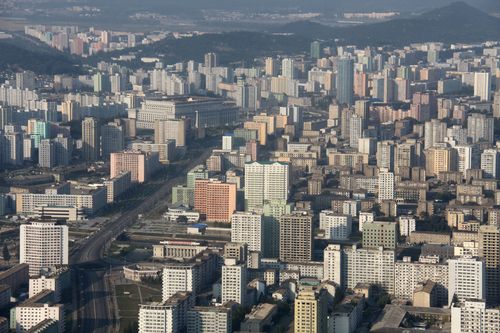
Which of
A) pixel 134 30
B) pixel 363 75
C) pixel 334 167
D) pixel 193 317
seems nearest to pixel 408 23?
pixel 134 30

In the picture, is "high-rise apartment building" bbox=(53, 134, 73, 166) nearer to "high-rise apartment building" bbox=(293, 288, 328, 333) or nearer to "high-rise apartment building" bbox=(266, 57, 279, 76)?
"high-rise apartment building" bbox=(293, 288, 328, 333)

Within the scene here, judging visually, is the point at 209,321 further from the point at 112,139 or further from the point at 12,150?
the point at 112,139

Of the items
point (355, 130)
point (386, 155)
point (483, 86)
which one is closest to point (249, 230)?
point (386, 155)

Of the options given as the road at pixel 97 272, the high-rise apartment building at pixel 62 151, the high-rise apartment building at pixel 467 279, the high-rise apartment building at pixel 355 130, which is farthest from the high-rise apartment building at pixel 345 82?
the high-rise apartment building at pixel 467 279

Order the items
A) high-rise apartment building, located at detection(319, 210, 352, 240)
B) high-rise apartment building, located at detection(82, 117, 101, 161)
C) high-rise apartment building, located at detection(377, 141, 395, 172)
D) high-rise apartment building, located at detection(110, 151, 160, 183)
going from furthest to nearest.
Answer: high-rise apartment building, located at detection(82, 117, 101, 161), high-rise apartment building, located at detection(377, 141, 395, 172), high-rise apartment building, located at detection(110, 151, 160, 183), high-rise apartment building, located at detection(319, 210, 352, 240)

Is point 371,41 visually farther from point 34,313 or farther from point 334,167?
point 34,313

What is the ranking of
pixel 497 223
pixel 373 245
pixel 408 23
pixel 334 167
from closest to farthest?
pixel 373 245, pixel 497 223, pixel 334 167, pixel 408 23

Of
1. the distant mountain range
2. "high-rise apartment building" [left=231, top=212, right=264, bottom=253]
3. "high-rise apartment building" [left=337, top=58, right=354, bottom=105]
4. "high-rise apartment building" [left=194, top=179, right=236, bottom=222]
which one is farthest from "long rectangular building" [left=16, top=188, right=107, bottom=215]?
the distant mountain range
